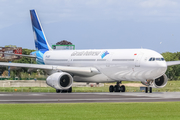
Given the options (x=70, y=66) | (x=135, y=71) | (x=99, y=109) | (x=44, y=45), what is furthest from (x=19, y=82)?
(x=99, y=109)

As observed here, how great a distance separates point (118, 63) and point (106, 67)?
1.91 meters

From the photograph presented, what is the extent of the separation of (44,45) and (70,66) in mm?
7490

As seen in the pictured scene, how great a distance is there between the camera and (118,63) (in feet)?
141

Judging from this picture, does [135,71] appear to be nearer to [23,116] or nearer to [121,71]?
[121,71]

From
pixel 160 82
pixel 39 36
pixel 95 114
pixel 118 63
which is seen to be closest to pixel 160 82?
pixel 160 82

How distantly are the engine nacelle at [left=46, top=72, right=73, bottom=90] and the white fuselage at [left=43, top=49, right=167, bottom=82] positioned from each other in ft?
10.8

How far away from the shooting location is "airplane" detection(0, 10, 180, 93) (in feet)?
132

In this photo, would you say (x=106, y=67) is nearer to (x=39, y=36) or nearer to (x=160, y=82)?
(x=160, y=82)

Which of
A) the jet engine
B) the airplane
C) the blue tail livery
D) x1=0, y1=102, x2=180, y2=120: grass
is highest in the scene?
the blue tail livery

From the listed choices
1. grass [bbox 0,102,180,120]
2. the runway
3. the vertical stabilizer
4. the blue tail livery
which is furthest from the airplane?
Result: grass [bbox 0,102,180,120]

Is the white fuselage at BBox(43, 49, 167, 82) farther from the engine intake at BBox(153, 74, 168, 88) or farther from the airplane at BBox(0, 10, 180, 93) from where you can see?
the engine intake at BBox(153, 74, 168, 88)

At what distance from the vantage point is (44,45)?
182 ft

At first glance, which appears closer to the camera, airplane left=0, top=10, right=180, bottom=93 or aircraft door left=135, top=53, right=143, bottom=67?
airplane left=0, top=10, right=180, bottom=93

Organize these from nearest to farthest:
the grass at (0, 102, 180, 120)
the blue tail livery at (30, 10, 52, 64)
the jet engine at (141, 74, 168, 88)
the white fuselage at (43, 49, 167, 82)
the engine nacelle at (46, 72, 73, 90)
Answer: the grass at (0, 102, 180, 120) → the white fuselage at (43, 49, 167, 82) → the engine nacelle at (46, 72, 73, 90) → the jet engine at (141, 74, 168, 88) → the blue tail livery at (30, 10, 52, 64)
